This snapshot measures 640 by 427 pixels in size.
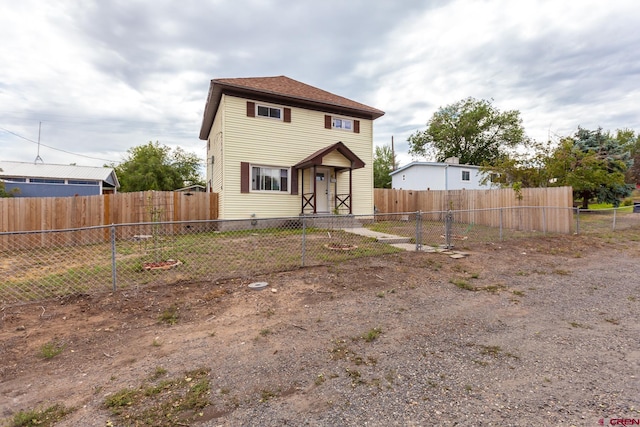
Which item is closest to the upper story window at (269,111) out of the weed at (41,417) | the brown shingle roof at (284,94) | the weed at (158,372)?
the brown shingle roof at (284,94)

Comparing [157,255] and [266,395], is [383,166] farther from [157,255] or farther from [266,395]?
[266,395]

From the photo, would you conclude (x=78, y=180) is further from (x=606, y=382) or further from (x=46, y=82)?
(x=606, y=382)

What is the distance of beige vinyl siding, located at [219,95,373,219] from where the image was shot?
12.9 m

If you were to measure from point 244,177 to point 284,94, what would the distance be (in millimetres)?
4335

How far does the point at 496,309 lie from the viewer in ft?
13.7

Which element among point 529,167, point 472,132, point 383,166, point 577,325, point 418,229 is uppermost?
point 472,132

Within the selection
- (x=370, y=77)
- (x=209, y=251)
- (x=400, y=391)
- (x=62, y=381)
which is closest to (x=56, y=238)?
(x=209, y=251)

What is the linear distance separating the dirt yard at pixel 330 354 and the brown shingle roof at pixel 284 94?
1035cm

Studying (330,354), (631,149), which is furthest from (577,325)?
(631,149)

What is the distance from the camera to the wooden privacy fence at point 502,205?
12.0 m

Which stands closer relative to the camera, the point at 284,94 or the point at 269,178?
the point at 284,94

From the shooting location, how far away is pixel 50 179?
2436cm

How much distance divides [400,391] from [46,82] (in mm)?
23815

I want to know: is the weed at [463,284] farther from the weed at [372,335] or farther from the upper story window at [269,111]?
the upper story window at [269,111]
